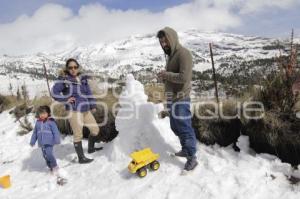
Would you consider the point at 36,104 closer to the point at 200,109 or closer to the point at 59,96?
the point at 59,96

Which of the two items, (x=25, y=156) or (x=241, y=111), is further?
(x=25, y=156)

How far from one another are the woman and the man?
192 cm

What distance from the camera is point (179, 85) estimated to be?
4.67m

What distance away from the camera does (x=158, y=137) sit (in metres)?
5.78

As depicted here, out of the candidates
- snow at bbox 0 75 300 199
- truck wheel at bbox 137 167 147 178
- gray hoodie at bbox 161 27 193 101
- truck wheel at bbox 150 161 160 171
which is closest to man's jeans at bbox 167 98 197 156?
gray hoodie at bbox 161 27 193 101

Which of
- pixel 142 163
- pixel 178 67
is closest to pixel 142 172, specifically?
pixel 142 163

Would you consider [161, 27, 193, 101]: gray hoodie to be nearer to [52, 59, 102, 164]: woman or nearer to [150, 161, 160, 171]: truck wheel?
[150, 161, 160, 171]: truck wheel

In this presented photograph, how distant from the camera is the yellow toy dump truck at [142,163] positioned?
4.82m

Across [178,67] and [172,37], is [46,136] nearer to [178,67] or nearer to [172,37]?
[178,67]

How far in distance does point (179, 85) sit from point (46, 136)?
8.96ft

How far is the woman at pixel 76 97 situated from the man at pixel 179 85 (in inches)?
75.8

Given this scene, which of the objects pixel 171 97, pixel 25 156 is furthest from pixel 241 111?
pixel 25 156

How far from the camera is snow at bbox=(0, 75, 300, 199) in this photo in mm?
4176

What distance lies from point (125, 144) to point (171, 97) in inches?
60.6
